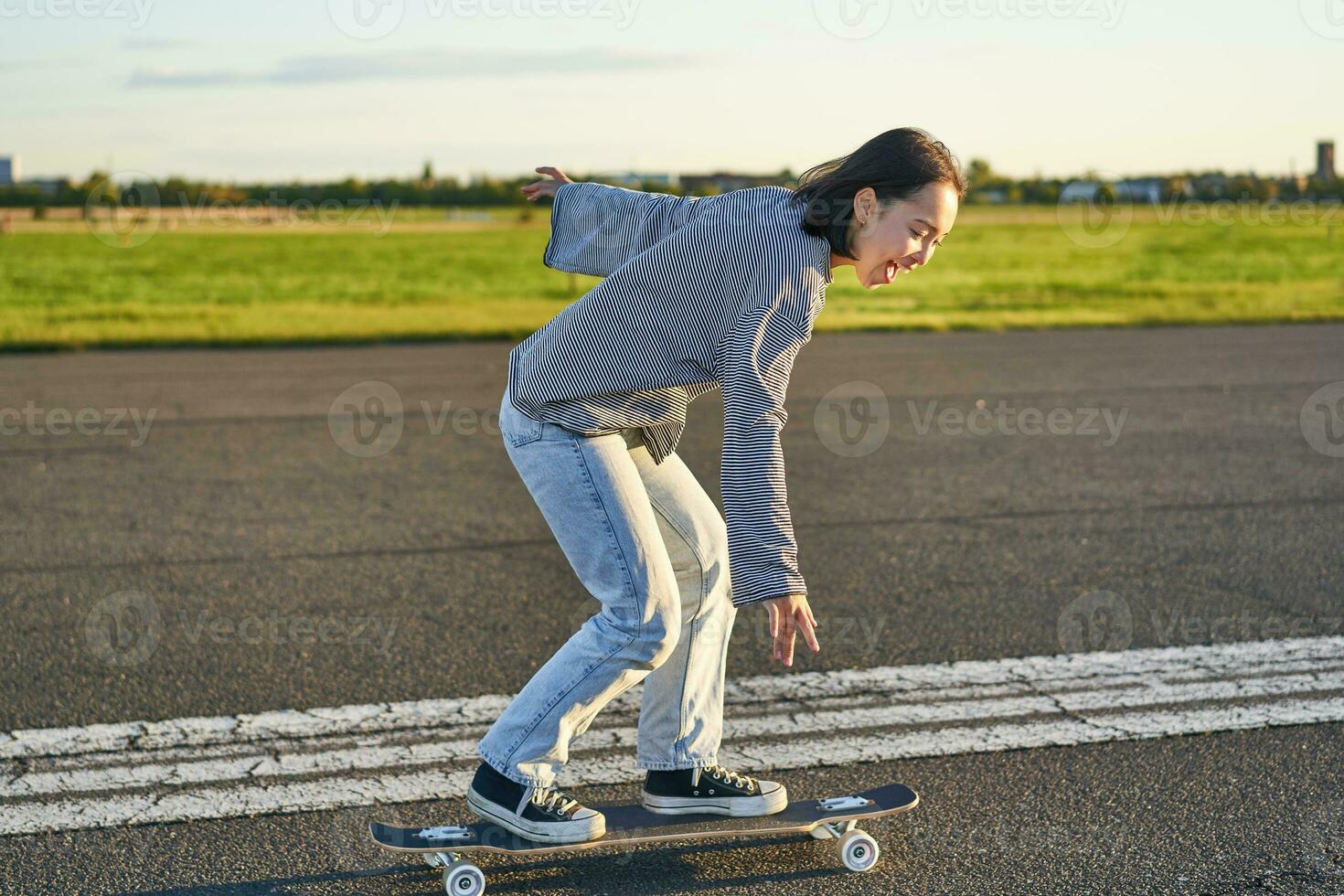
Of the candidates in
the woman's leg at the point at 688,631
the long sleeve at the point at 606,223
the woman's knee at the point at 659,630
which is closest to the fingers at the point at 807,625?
the woman's knee at the point at 659,630

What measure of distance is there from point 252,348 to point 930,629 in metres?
15.2

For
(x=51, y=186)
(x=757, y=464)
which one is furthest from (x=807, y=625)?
(x=51, y=186)

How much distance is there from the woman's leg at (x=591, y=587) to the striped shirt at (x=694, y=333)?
0.09 m

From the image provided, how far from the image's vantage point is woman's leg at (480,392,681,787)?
315 cm

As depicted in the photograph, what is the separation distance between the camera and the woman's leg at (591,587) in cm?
315

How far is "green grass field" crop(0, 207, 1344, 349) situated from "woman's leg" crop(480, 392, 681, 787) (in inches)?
674

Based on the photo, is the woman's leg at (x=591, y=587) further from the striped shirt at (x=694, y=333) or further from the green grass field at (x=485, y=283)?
the green grass field at (x=485, y=283)

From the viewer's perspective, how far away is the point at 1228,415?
444 inches

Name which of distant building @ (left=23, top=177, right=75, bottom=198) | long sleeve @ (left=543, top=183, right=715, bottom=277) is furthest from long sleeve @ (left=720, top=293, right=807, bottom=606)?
distant building @ (left=23, top=177, right=75, bottom=198)

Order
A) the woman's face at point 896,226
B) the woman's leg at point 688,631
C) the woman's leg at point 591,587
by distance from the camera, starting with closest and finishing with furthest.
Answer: the woman's face at point 896,226, the woman's leg at point 591,587, the woman's leg at point 688,631

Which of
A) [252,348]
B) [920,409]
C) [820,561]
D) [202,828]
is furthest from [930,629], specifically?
[252,348]

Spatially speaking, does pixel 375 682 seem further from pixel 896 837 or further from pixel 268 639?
pixel 896 837

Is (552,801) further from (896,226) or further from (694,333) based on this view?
(896,226)

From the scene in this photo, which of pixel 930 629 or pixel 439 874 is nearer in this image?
pixel 439 874
